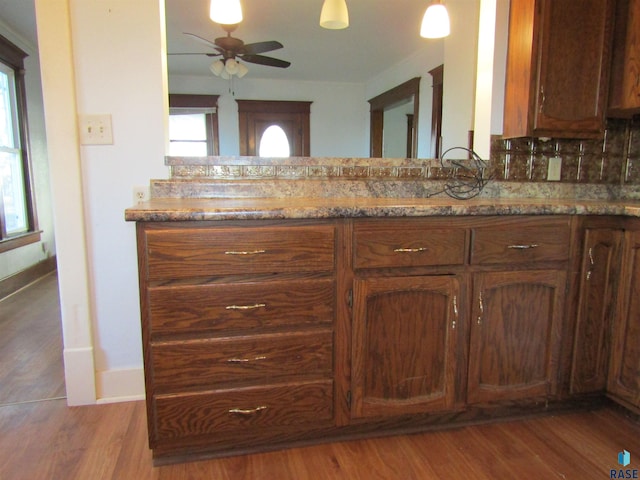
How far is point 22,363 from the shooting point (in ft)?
7.00

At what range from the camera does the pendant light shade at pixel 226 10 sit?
185 cm

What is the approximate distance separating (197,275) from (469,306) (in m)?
0.93

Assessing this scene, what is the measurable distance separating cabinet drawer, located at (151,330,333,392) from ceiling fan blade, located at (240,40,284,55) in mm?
2938

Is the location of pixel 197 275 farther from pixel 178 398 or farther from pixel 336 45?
pixel 336 45

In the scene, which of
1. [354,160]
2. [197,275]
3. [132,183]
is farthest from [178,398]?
[354,160]

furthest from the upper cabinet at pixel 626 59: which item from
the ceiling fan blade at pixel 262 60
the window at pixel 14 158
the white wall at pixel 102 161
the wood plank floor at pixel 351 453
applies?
the window at pixel 14 158

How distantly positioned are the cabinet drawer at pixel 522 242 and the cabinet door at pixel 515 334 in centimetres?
6

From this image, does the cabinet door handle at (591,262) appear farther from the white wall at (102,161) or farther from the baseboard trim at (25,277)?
the baseboard trim at (25,277)

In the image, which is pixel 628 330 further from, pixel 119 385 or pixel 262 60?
pixel 262 60

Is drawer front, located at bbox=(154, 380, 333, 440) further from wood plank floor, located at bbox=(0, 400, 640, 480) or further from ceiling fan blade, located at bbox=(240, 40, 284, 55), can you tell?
ceiling fan blade, located at bbox=(240, 40, 284, 55)

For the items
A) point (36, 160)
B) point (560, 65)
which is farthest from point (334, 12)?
point (36, 160)

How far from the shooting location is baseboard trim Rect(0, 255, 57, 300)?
3412 millimetres

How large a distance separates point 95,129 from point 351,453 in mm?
1531

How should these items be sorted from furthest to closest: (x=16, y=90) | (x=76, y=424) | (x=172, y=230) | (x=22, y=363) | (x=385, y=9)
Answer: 1. (x=16, y=90)
2. (x=385, y=9)
3. (x=22, y=363)
4. (x=76, y=424)
5. (x=172, y=230)
